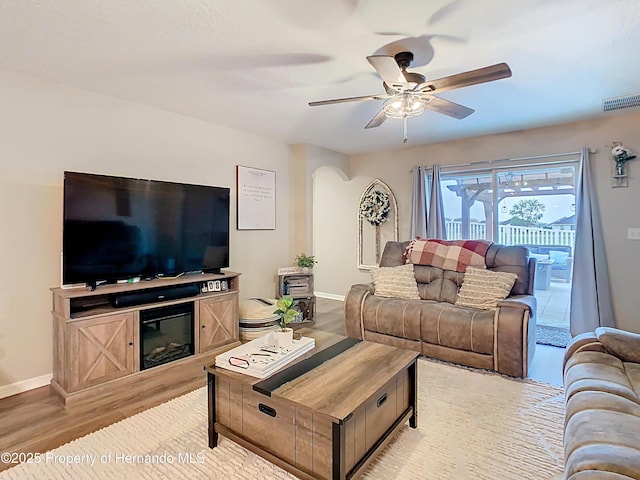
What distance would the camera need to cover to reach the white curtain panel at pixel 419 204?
5.04 m

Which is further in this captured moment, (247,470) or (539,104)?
(539,104)

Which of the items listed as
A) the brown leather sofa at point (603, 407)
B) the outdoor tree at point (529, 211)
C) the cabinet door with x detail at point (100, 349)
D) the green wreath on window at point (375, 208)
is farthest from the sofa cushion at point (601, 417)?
the green wreath on window at point (375, 208)

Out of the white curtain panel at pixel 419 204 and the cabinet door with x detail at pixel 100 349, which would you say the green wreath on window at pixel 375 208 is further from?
the cabinet door with x detail at pixel 100 349

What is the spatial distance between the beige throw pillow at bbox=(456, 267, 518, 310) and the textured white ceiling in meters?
1.66

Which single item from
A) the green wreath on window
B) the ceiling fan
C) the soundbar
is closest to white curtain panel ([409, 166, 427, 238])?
the green wreath on window

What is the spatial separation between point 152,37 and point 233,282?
2.31m

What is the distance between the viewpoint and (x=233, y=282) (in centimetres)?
370

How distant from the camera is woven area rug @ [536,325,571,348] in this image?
3805mm

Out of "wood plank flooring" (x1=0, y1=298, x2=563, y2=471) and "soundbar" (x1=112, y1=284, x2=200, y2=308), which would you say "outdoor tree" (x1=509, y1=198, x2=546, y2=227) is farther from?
→ "soundbar" (x1=112, y1=284, x2=200, y2=308)

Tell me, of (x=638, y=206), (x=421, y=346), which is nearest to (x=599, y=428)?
(x=421, y=346)

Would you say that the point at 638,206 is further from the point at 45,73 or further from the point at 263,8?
the point at 45,73

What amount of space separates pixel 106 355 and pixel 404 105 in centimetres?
292

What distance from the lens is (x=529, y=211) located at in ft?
14.5

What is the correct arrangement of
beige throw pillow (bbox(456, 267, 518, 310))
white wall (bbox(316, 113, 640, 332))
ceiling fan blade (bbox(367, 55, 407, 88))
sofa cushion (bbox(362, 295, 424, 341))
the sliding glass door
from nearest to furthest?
ceiling fan blade (bbox(367, 55, 407, 88)) < beige throw pillow (bbox(456, 267, 518, 310)) < sofa cushion (bbox(362, 295, 424, 341)) < white wall (bbox(316, 113, 640, 332)) < the sliding glass door
